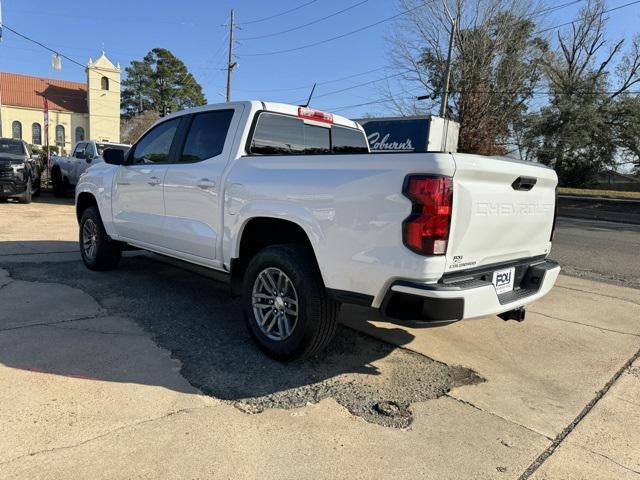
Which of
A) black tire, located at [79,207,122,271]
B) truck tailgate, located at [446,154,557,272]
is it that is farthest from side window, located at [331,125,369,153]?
black tire, located at [79,207,122,271]

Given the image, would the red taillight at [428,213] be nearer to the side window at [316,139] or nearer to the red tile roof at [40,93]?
the side window at [316,139]

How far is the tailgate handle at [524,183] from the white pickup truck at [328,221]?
15 millimetres

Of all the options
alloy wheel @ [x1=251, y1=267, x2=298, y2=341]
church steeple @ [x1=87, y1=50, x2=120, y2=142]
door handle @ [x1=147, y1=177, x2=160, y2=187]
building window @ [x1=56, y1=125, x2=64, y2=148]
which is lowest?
alloy wheel @ [x1=251, y1=267, x2=298, y2=341]

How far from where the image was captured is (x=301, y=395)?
10.4 feet

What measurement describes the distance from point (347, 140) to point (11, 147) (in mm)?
12854

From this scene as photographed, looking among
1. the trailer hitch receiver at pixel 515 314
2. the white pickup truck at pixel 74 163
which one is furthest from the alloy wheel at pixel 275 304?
the white pickup truck at pixel 74 163

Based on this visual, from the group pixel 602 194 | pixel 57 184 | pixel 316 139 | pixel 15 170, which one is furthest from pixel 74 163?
pixel 602 194

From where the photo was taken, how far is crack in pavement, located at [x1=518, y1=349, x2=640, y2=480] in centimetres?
250

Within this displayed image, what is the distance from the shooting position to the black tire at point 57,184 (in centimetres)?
1658

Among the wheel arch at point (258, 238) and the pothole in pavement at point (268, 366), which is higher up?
the wheel arch at point (258, 238)

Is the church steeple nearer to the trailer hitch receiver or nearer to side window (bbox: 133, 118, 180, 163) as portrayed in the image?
side window (bbox: 133, 118, 180, 163)

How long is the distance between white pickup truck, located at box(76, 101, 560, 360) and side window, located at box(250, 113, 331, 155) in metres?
0.01

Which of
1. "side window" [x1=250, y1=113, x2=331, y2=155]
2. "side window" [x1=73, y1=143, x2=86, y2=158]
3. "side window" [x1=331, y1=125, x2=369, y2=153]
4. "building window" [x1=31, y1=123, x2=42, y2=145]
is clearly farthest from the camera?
"building window" [x1=31, y1=123, x2=42, y2=145]

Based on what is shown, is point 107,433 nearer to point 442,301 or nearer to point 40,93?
point 442,301
